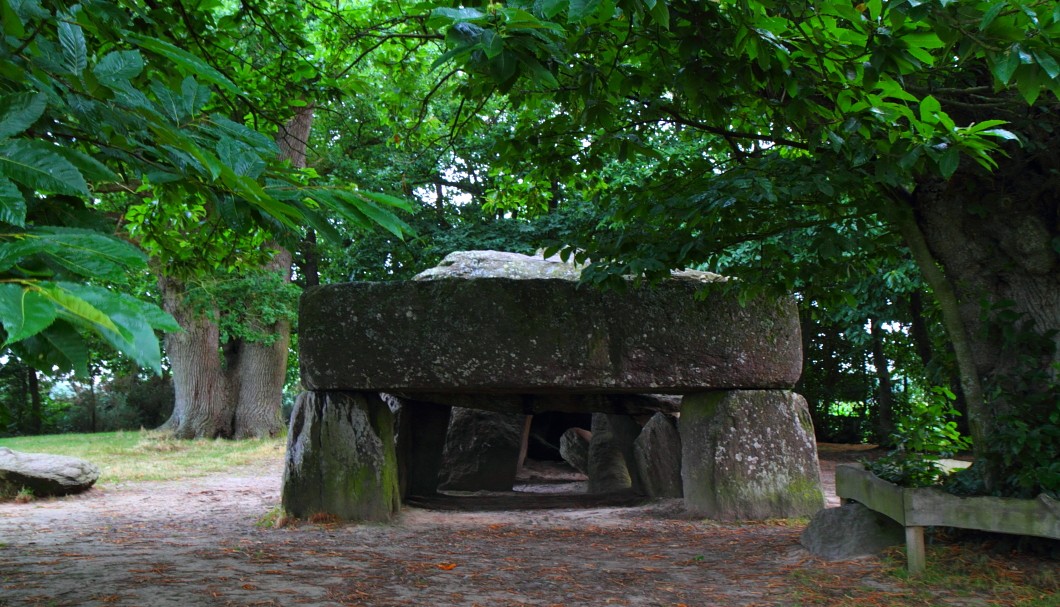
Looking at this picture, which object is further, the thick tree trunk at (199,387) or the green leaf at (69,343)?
the thick tree trunk at (199,387)

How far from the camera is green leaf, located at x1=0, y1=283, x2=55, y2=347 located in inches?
40.3

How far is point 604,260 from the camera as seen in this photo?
496 cm

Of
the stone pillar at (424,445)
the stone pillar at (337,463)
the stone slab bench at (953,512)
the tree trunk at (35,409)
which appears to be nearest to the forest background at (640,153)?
the stone slab bench at (953,512)

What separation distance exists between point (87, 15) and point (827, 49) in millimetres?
2599

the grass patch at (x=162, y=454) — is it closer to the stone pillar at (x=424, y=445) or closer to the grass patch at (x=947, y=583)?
the stone pillar at (x=424, y=445)

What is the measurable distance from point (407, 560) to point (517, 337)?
5.91 ft

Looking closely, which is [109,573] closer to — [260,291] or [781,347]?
[781,347]

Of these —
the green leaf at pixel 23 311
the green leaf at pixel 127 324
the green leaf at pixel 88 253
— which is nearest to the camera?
the green leaf at pixel 23 311

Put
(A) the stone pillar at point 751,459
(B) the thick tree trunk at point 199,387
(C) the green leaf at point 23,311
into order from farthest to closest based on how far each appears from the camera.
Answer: (B) the thick tree trunk at point 199,387, (A) the stone pillar at point 751,459, (C) the green leaf at point 23,311

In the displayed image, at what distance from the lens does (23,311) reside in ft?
3.51

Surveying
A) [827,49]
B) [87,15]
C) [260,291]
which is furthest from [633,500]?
[260,291]

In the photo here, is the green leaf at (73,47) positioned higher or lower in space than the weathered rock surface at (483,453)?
higher

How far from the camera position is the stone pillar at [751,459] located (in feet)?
20.9

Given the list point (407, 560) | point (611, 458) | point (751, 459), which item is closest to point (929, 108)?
point (407, 560)
